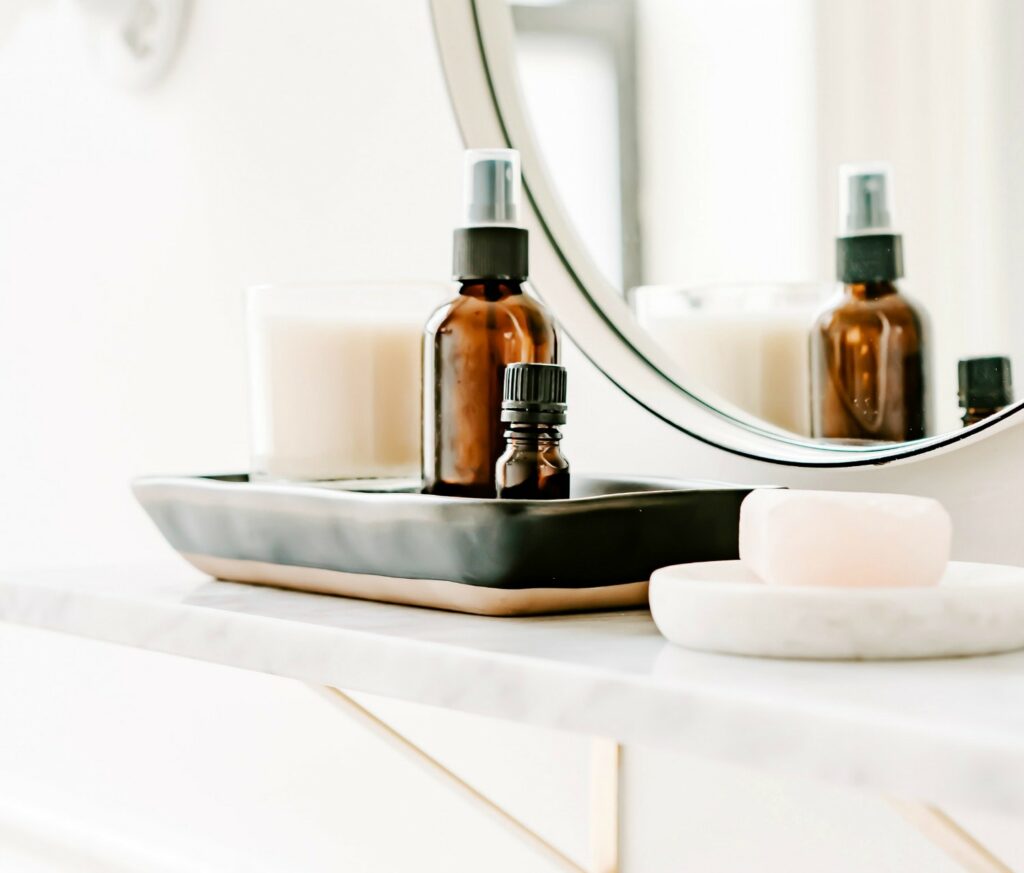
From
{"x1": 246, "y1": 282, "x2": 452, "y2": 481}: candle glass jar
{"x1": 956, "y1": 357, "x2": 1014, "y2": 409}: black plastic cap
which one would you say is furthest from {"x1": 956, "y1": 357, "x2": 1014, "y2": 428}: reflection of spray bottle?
{"x1": 246, "y1": 282, "x2": 452, "y2": 481}: candle glass jar

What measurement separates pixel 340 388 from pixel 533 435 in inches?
5.6

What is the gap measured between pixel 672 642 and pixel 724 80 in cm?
31

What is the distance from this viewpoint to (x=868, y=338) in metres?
0.53

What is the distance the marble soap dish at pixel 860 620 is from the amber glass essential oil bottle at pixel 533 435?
4.1 inches

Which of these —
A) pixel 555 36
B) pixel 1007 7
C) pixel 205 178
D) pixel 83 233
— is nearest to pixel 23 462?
pixel 83 233

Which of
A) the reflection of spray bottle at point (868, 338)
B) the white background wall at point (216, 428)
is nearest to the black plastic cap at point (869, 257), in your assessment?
the reflection of spray bottle at point (868, 338)

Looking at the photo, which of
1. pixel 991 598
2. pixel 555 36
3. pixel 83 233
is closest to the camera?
pixel 991 598

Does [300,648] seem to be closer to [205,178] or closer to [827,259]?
[827,259]

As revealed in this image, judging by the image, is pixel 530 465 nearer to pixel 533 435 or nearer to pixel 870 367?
pixel 533 435

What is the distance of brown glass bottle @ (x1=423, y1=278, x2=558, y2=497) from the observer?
0.50 metres

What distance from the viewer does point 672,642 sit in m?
0.38

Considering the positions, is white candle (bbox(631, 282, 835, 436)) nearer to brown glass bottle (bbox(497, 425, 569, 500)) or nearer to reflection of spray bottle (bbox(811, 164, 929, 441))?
reflection of spray bottle (bbox(811, 164, 929, 441))

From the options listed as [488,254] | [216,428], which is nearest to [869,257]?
[488,254]

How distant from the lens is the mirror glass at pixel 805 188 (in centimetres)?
50
